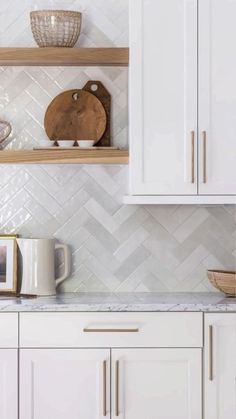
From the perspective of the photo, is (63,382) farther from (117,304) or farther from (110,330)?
(117,304)

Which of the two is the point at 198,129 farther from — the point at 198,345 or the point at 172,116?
the point at 198,345

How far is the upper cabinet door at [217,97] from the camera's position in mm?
3967

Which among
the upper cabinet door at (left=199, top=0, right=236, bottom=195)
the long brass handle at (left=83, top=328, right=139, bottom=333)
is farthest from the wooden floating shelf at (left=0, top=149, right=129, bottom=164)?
the long brass handle at (left=83, top=328, right=139, bottom=333)

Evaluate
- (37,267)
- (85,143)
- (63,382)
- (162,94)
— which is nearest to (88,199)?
(85,143)

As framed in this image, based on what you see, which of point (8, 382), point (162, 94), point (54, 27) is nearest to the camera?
point (8, 382)

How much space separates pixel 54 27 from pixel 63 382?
1582 mm

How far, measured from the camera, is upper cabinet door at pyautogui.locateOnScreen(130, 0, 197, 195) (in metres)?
3.97

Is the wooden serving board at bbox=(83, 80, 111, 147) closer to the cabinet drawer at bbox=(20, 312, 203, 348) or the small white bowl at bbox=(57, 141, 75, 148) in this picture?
the small white bowl at bbox=(57, 141, 75, 148)

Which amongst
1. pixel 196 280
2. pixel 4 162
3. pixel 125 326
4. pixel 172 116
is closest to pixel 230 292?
pixel 196 280

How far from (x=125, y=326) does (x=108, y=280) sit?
0.53 metres

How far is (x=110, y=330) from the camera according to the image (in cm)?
381

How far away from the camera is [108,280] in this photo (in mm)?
4316

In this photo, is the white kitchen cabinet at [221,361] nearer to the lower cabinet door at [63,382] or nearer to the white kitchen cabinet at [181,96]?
the lower cabinet door at [63,382]

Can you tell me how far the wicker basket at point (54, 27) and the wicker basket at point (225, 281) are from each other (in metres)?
1.26
